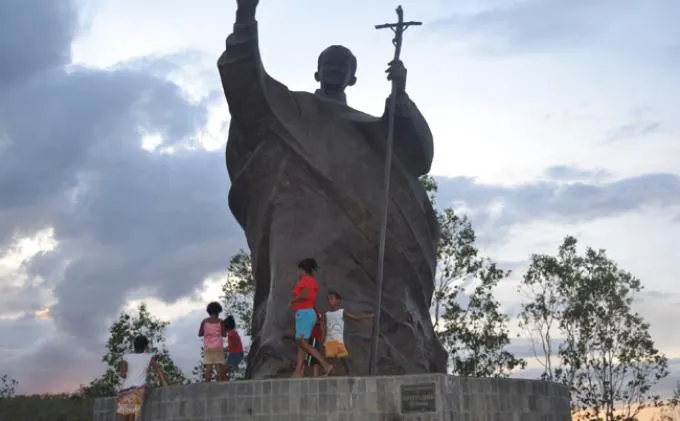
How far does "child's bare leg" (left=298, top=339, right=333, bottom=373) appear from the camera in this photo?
28.2 feet

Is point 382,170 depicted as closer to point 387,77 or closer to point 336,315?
point 387,77

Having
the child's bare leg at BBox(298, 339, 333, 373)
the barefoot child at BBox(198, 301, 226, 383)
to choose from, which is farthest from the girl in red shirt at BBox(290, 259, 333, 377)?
the barefoot child at BBox(198, 301, 226, 383)

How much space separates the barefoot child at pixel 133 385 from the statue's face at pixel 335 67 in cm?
459

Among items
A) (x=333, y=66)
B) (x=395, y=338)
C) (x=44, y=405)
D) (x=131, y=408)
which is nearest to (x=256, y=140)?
(x=333, y=66)

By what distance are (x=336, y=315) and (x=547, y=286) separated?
17737 mm

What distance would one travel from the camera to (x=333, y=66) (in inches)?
459

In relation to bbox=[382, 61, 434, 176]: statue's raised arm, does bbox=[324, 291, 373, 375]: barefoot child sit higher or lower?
lower

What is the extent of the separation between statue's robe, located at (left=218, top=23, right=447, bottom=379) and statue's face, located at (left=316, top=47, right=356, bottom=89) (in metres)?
0.47

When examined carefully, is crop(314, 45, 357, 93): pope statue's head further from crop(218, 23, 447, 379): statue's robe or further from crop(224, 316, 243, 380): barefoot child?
crop(224, 316, 243, 380): barefoot child

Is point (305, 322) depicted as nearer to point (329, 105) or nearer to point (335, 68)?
point (329, 105)

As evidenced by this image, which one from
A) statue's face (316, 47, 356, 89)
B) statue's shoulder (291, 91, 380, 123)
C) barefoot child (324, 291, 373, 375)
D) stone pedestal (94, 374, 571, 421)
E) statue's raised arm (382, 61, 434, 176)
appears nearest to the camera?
stone pedestal (94, 374, 571, 421)

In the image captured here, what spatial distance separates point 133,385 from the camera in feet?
28.5

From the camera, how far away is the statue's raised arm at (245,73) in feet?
33.2

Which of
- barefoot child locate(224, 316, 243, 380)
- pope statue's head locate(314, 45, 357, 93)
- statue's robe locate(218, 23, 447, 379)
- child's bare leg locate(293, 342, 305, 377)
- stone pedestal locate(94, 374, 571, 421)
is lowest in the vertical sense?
stone pedestal locate(94, 374, 571, 421)
